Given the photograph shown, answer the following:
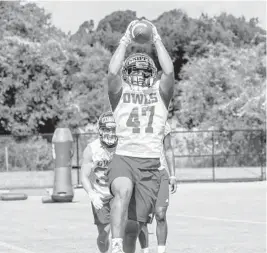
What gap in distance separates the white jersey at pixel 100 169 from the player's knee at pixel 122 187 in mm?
1321

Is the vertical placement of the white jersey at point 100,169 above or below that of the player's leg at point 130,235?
above

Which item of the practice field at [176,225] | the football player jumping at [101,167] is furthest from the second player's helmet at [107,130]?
the practice field at [176,225]

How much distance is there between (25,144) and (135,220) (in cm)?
2355

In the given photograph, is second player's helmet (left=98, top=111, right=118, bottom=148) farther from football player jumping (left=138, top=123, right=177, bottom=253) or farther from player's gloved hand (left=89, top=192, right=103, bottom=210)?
player's gloved hand (left=89, top=192, right=103, bottom=210)

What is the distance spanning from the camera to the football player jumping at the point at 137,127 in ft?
21.2

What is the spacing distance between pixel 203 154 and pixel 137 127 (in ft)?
88.2

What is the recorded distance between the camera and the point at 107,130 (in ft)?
24.9

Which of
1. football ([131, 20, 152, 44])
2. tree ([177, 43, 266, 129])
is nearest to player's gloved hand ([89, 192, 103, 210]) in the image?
football ([131, 20, 152, 44])

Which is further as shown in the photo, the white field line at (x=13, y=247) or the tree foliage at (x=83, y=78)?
the tree foliage at (x=83, y=78)

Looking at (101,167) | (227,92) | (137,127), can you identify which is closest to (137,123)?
(137,127)

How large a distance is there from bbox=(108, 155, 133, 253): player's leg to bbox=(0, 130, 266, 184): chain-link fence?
23.4m

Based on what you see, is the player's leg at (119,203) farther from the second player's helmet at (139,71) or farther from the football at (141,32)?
the football at (141,32)

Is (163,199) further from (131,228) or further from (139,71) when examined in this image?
(139,71)

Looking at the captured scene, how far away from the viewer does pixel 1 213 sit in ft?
51.4
